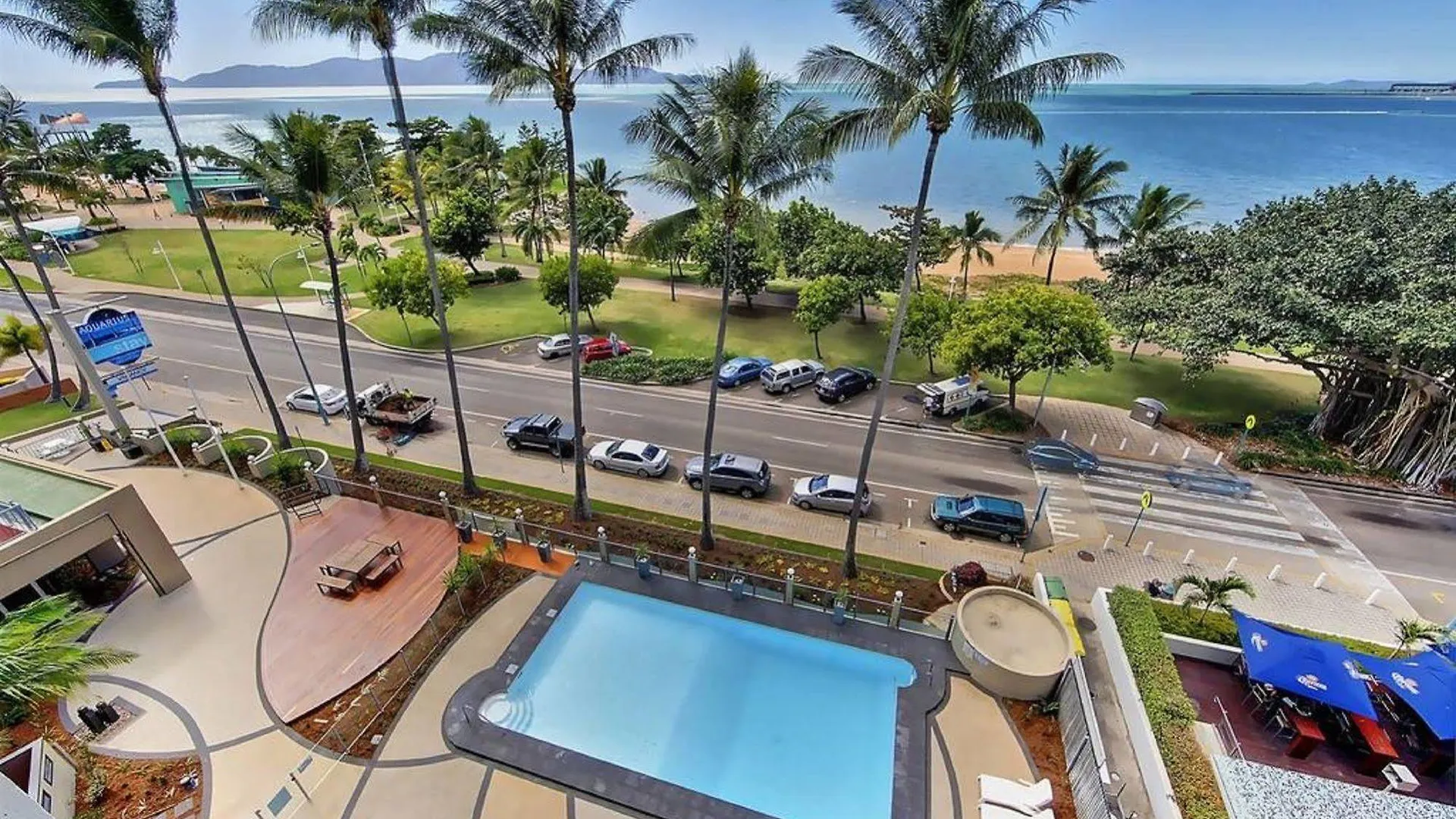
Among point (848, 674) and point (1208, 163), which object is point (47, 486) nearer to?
point (848, 674)

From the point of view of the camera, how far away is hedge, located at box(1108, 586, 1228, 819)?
11.9 meters

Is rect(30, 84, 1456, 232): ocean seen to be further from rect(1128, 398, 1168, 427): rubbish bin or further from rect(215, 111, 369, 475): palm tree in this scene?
rect(1128, 398, 1168, 427): rubbish bin

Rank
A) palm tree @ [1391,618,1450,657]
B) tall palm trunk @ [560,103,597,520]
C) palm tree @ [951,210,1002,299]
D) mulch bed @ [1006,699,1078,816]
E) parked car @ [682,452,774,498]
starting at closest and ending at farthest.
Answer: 1. mulch bed @ [1006,699,1078,816]
2. palm tree @ [1391,618,1450,657]
3. tall palm trunk @ [560,103,597,520]
4. parked car @ [682,452,774,498]
5. palm tree @ [951,210,1002,299]

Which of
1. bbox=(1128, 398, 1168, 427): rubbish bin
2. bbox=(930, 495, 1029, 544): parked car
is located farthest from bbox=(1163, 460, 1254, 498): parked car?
bbox=(930, 495, 1029, 544): parked car

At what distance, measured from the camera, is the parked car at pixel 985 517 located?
2198cm

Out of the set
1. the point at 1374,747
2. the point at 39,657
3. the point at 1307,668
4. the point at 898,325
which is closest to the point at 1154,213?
the point at 898,325

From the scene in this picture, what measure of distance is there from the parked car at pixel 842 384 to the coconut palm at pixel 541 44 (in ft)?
63.8

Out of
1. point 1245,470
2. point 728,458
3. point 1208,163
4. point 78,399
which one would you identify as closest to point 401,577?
point 728,458

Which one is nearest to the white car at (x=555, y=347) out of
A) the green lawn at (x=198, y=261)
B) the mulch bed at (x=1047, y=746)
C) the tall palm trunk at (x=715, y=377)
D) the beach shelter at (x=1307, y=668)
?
the tall palm trunk at (x=715, y=377)

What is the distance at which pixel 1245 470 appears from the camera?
26703 mm

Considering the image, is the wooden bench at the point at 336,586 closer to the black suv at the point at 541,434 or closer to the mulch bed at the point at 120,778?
the mulch bed at the point at 120,778

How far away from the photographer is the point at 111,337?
22.6 m

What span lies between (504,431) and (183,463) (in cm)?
1249

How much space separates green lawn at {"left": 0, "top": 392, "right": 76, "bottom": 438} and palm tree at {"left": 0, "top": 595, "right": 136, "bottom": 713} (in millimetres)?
30413
